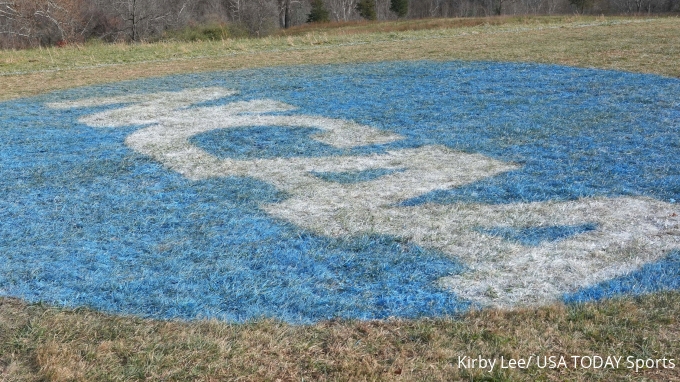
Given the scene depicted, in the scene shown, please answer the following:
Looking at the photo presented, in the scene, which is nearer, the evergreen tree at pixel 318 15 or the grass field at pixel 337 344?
the grass field at pixel 337 344

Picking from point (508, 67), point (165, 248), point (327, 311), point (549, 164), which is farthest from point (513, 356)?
point (508, 67)

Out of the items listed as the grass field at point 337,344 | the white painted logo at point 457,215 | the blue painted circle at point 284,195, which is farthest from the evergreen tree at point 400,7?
the grass field at point 337,344

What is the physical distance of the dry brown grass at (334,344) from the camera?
3051mm

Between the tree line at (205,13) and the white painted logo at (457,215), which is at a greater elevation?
the tree line at (205,13)

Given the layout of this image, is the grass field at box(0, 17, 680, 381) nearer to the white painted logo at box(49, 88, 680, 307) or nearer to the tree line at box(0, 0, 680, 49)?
the white painted logo at box(49, 88, 680, 307)

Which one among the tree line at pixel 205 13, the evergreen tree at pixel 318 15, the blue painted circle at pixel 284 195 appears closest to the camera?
the blue painted circle at pixel 284 195

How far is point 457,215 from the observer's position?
5105mm

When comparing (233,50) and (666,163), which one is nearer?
(666,163)

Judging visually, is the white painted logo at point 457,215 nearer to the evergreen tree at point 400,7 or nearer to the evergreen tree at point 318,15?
the evergreen tree at point 318,15

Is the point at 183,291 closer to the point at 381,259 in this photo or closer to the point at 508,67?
the point at 381,259

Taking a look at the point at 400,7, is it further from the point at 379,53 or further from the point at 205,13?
the point at 379,53

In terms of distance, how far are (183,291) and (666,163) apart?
458 centimetres

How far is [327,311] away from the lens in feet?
12.1

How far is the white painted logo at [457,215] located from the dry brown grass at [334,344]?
373 mm
